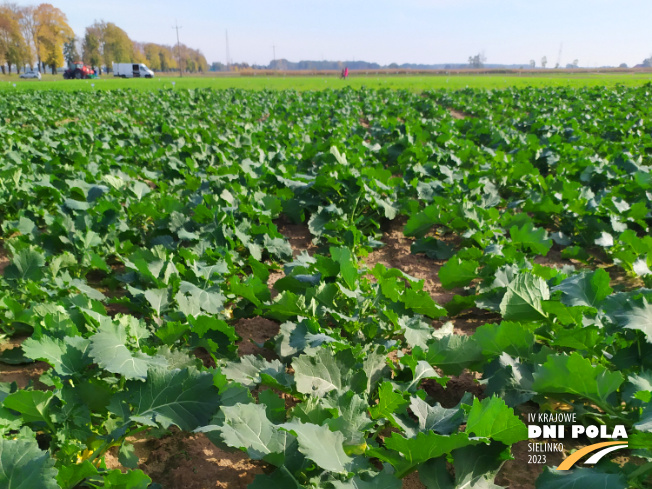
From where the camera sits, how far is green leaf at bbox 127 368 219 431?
1.99 metres

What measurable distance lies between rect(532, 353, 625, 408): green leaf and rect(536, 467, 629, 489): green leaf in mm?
319

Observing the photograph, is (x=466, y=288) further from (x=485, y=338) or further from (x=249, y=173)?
(x=249, y=173)

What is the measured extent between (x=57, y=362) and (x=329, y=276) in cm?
189

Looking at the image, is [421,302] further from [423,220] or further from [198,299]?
[423,220]

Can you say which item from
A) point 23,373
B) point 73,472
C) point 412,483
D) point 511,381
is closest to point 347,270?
point 511,381

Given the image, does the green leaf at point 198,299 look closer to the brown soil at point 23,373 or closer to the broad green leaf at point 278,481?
the brown soil at point 23,373

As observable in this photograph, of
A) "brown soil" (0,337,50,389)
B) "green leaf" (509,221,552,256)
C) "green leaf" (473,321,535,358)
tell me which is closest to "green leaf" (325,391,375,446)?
"green leaf" (473,321,535,358)

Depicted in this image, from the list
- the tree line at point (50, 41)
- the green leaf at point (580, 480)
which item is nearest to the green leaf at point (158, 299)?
the green leaf at point (580, 480)

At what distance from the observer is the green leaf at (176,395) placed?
1.99 m

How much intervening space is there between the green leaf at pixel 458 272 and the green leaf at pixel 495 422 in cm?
184

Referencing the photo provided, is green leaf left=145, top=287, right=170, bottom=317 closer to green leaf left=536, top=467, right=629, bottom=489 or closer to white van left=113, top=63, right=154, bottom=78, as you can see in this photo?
green leaf left=536, top=467, right=629, bottom=489

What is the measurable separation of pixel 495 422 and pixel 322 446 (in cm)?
67

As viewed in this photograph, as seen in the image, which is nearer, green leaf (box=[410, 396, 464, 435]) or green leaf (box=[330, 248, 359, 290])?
green leaf (box=[410, 396, 464, 435])

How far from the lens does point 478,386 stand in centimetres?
273
